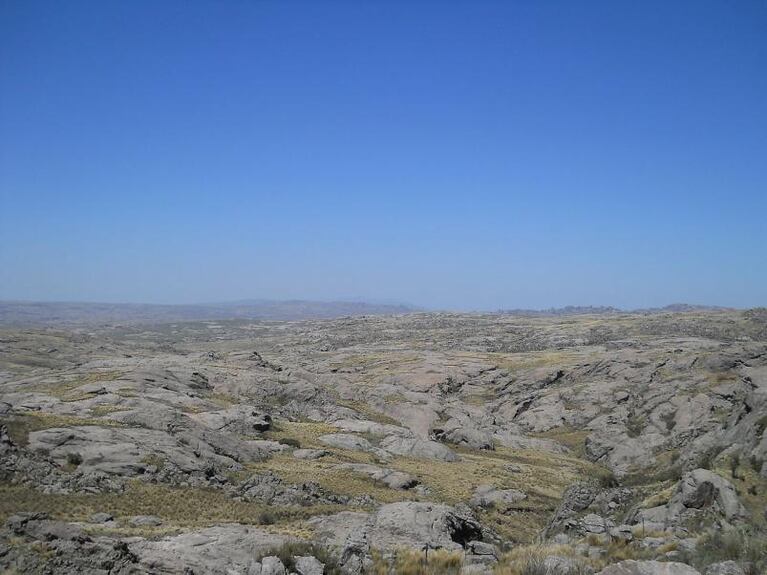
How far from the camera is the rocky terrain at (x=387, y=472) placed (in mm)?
17719

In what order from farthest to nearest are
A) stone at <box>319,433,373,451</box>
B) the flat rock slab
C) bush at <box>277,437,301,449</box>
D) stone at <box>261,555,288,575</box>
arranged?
stone at <box>319,433,373,451</box> < bush at <box>277,437,301,449</box> < the flat rock slab < stone at <box>261,555,288,575</box>

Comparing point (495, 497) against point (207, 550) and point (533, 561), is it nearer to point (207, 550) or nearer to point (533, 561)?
point (533, 561)

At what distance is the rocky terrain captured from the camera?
17.7 meters

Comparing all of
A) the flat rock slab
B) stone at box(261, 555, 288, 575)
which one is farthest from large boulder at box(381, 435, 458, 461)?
stone at box(261, 555, 288, 575)

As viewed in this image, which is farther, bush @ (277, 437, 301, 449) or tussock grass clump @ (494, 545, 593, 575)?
bush @ (277, 437, 301, 449)

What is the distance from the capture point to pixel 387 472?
43219 mm

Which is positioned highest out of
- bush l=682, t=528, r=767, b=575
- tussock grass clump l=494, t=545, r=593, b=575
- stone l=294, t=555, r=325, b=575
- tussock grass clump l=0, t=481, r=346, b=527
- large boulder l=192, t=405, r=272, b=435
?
bush l=682, t=528, r=767, b=575

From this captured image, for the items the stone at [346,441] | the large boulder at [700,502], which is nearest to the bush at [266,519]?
the large boulder at [700,502]

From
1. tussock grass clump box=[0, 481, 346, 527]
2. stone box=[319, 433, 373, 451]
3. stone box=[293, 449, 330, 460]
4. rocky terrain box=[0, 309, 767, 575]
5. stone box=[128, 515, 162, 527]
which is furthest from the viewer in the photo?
stone box=[319, 433, 373, 451]

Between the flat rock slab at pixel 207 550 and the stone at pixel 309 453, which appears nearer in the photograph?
the flat rock slab at pixel 207 550

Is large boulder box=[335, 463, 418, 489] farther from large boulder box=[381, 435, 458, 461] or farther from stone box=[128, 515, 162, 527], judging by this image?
stone box=[128, 515, 162, 527]

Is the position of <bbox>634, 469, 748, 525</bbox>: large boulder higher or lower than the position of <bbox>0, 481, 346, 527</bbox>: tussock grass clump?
higher

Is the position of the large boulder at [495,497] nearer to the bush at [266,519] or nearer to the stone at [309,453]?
the stone at [309,453]

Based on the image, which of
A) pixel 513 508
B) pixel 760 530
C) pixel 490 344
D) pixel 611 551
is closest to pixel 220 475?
pixel 513 508
